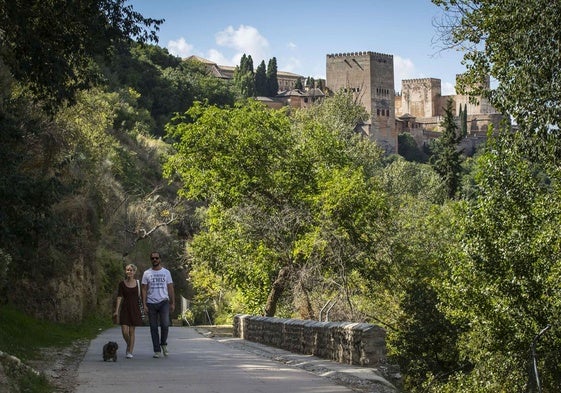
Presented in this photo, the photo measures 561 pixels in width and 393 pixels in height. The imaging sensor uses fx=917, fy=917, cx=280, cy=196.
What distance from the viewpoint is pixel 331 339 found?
15.5 m

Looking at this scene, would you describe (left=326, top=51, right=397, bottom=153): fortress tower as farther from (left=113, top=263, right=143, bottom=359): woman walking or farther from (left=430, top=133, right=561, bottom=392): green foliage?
(left=113, top=263, right=143, bottom=359): woman walking

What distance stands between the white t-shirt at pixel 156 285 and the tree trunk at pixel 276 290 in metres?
15.0

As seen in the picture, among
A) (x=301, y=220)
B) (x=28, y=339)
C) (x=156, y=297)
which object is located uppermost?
(x=301, y=220)

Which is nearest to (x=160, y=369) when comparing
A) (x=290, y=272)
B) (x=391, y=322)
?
(x=290, y=272)

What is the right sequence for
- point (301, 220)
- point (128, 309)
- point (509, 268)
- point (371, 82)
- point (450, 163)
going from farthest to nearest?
point (371, 82) < point (450, 163) < point (301, 220) < point (509, 268) < point (128, 309)

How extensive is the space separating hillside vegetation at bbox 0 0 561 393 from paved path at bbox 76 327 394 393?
1.10 metres

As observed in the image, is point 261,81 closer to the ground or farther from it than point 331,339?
farther from it

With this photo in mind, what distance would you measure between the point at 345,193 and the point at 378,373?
16464 mm

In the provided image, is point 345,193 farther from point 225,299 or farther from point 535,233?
point 225,299

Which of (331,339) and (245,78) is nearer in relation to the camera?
(331,339)

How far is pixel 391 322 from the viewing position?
1212 inches

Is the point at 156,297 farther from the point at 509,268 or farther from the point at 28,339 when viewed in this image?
the point at 509,268

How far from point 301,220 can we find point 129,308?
15.4 m

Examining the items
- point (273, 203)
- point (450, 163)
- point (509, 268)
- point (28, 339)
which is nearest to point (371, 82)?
point (450, 163)
